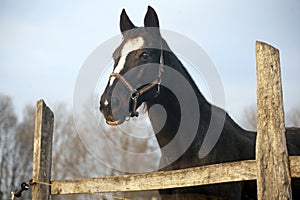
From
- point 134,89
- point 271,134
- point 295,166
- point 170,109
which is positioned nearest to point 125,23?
point 134,89

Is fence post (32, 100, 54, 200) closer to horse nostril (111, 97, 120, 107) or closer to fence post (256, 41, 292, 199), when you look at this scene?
horse nostril (111, 97, 120, 107)

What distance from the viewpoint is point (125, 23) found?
5125mm

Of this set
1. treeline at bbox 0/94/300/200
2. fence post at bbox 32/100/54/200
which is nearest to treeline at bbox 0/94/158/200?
treeline at bbox 0/94/300/200

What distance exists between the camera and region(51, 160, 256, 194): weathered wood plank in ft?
11.2

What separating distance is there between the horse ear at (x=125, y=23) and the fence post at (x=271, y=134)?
2.07 m

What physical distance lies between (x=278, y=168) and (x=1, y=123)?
32.6 m

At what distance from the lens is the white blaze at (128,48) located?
4401 millimetres

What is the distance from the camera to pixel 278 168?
3193 mm

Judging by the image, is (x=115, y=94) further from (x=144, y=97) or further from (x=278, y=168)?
(x=278, y=168)

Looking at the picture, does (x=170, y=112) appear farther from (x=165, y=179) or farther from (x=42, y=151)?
(x=42, y=151)

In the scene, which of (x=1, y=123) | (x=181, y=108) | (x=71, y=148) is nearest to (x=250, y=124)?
(x=71, y=148)

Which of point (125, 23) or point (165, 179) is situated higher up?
point (125, 23)

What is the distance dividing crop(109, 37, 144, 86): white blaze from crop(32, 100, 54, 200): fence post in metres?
1.13

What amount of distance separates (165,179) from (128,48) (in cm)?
142
